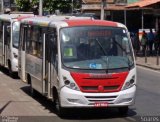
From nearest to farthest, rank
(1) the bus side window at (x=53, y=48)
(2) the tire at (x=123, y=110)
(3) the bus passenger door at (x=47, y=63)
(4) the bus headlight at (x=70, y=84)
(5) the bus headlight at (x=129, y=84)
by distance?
(4) the bus headlight at (x=70, y=84) → (5) the bus headlight at (x=129, y=84) → (2) the tire at (x=123, y=110) → (1) the bus side window at (x=53, y=48) → (3) the bus passenger door at (x=47, y=63)

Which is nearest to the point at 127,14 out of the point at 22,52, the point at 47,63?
the point at 22,52

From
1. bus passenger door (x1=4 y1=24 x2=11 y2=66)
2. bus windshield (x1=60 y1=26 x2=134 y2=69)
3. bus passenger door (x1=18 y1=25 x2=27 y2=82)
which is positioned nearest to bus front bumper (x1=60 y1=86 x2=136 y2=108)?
bus windshield (x1=60 y1=26 x2=134 y2=69)

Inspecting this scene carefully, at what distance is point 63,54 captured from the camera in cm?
1338

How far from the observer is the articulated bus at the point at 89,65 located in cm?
1287

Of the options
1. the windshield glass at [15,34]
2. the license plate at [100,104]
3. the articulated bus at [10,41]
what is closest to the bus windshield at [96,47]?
the license plate at [100,104]

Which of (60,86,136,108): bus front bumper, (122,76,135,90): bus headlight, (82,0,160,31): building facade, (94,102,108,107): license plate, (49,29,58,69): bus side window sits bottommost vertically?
(82,0,160,31): building facade

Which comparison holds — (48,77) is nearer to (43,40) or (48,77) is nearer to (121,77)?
(43,40)

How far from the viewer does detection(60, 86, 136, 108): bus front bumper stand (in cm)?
1277

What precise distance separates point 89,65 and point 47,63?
74.9 inches

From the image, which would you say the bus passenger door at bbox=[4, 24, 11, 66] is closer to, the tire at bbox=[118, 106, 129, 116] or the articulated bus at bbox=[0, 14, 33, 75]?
the articulated bus at bbox=[0, 14, 33, 75]

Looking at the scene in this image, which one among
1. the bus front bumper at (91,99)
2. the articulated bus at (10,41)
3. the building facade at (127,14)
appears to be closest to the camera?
the bus front bumper at (91,99)

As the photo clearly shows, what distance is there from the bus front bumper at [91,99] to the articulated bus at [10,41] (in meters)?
10.9

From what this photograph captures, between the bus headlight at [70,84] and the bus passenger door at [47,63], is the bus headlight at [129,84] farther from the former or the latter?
the bus passenger door at [47,63]

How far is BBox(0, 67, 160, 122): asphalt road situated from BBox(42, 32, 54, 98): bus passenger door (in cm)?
53
